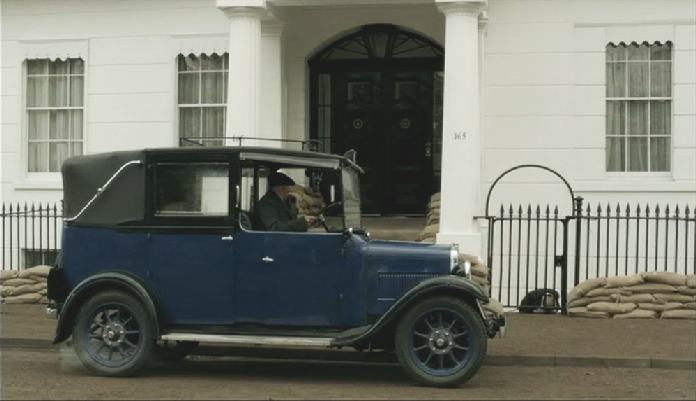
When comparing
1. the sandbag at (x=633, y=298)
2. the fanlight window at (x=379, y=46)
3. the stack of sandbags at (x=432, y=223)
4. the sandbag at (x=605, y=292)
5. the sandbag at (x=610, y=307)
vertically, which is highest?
the fanlight window at (x=379, y=46)

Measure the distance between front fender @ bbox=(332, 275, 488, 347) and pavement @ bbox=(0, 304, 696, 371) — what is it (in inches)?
47.3

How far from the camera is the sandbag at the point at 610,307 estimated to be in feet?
48.8

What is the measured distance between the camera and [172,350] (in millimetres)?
11625

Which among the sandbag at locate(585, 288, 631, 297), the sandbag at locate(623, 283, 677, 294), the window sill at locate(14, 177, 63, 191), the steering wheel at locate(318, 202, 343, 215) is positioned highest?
the window sill at locate(14, 177, 63, 191)

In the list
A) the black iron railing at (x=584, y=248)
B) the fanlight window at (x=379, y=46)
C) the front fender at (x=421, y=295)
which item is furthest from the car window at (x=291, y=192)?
the fanlight window at (x=379, y=46)

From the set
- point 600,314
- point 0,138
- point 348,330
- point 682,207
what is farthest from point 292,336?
point 0,138

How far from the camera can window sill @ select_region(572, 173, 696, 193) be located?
1745cm

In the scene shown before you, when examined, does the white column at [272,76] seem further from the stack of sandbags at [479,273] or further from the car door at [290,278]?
the car door at [290,278]

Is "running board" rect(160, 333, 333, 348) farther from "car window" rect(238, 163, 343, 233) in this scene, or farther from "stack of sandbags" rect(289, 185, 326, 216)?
"stack of sandbags" rect(289, 185, 326, 216)

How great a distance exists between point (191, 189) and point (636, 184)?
9.23 metres

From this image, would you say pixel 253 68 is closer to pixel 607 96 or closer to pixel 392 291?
pixel 607 96

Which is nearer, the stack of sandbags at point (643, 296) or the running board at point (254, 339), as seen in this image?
the running board at point (254, 339)

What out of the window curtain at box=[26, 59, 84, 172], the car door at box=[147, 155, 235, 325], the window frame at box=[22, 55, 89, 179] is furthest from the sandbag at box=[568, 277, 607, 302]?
the window curtain at box=[26, 59, 84, 172]

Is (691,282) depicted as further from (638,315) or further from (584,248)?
(584,248)
